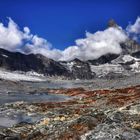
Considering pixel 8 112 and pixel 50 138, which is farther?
pixel 8 112

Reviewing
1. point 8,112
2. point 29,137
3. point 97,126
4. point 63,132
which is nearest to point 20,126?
point 29,137

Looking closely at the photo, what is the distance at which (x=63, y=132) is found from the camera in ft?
79.7

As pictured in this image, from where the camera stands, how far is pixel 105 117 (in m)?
25.4

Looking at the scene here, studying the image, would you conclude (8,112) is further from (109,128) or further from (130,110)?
(109,128)

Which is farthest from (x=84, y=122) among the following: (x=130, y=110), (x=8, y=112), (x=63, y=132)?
(x=8, y=112)

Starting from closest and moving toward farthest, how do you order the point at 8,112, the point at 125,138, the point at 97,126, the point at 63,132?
the point at 125,138
the point at 97,126
the point at 63,132
the point at 8,112

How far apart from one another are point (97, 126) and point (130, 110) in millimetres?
6640

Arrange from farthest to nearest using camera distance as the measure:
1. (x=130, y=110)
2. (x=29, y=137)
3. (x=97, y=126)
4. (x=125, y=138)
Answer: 1. (x=130, y=110)
2. (x=29, y=137)
3. (x=97, y=126)
4. (x=125, y=138)

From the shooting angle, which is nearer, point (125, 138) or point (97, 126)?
point (125, 138)

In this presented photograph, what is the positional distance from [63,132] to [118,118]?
146 inches

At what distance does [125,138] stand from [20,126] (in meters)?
17.0

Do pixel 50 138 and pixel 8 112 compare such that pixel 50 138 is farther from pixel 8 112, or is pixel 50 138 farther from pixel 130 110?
pixel 8 112

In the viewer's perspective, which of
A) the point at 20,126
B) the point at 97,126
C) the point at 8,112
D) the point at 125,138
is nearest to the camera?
the point at 125,138

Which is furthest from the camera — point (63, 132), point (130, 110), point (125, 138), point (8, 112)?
point (8, 112)
